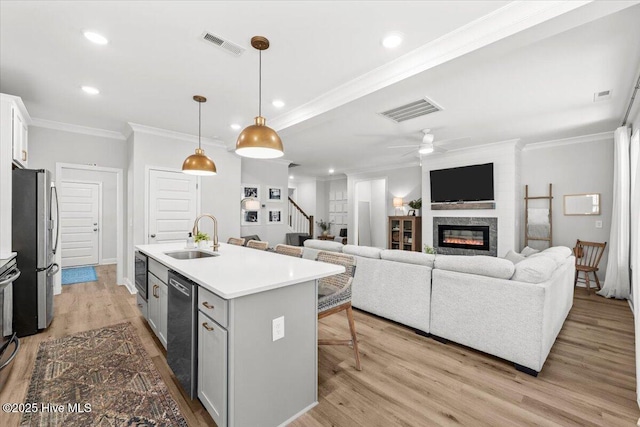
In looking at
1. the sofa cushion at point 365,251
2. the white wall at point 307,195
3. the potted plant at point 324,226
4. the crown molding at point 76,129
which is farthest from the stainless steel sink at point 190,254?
the white wall at point 307,195

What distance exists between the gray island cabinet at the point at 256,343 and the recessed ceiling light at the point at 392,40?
6.32 ft

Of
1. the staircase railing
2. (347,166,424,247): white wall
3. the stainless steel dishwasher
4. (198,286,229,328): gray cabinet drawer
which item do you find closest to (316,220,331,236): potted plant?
(347,166,424,247): white wall

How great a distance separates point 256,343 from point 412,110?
11.7 ft

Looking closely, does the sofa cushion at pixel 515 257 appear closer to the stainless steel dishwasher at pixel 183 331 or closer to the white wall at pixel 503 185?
the white wall at pixel 503 185

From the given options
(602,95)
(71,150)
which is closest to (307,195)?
(71,150)

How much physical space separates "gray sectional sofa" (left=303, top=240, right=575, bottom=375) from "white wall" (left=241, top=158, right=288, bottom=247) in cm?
407

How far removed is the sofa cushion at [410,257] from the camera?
3.01 meters

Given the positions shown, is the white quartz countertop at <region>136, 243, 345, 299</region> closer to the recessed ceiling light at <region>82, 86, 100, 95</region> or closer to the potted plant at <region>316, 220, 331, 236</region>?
the recessed ceiling light at <region>82, 86, 100, 95</region>

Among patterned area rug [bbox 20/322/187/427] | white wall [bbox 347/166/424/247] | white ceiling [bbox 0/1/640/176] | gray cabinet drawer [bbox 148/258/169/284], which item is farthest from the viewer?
white wall [bbox 347/166/424/247]

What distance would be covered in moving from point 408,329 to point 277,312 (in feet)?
6.67

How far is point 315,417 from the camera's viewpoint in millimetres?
1854

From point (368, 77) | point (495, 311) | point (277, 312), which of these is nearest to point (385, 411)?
point (277, 312)

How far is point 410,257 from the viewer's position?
3123 millimetres

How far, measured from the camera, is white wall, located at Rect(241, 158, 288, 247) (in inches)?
270
